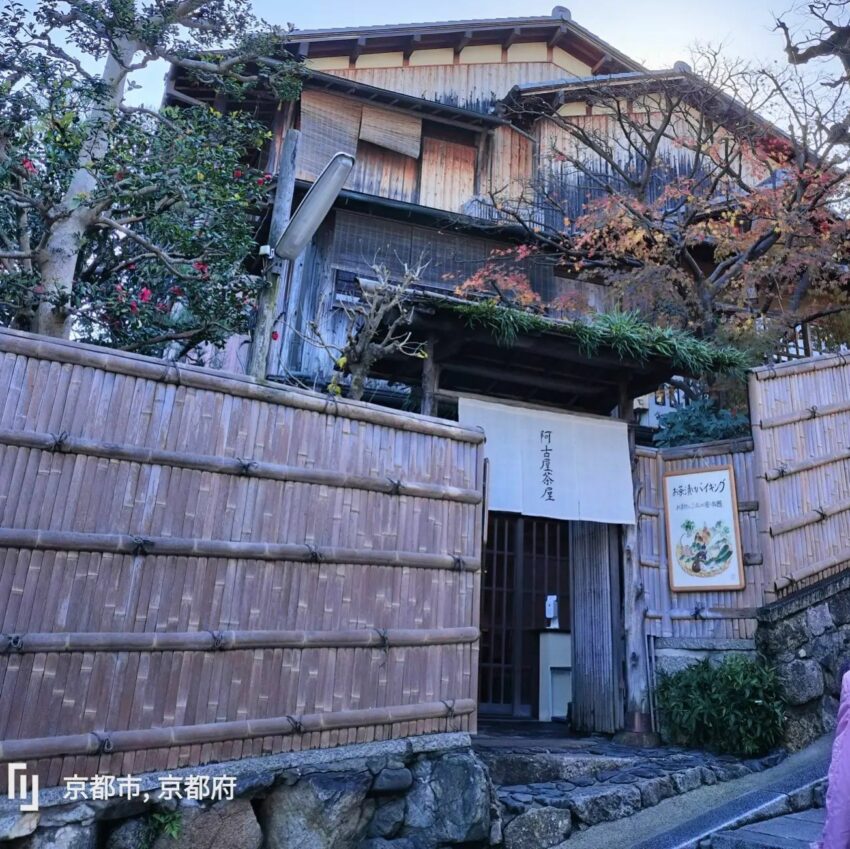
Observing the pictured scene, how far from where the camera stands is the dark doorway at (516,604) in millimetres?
11891

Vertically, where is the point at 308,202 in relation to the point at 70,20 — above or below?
below

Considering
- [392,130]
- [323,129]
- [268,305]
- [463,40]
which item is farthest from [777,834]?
[463,40]

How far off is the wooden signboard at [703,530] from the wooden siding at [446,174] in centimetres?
793

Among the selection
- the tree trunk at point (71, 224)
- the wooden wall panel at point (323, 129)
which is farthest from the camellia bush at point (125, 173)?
the wooden wall panel at point (323, 129)

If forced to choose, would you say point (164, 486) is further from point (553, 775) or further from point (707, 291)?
point (707, 291)

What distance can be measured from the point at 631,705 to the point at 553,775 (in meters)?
2.11

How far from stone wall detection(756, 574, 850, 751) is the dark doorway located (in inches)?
173

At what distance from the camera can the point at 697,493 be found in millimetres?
9445

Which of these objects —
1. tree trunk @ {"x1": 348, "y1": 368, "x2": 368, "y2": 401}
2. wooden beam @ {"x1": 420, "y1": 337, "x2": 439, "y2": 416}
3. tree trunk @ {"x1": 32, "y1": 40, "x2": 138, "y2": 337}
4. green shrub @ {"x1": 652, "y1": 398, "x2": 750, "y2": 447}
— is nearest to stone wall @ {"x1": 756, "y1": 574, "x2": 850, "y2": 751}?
green shrub @ {"x1": 652, "y1": 398, "x2": 750, "y2": 447}

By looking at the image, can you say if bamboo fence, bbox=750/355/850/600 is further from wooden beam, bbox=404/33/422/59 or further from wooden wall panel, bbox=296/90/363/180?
wooden beam, bbox=404/33/422/59

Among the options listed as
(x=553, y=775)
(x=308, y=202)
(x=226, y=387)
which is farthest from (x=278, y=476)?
(x=553, y=775)

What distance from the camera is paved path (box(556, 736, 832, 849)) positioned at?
20.8ft

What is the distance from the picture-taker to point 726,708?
26.6ft

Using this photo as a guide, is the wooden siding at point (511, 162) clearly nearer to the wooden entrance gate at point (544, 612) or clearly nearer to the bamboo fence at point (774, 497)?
the wooden entrance gate at point (544, 612)
